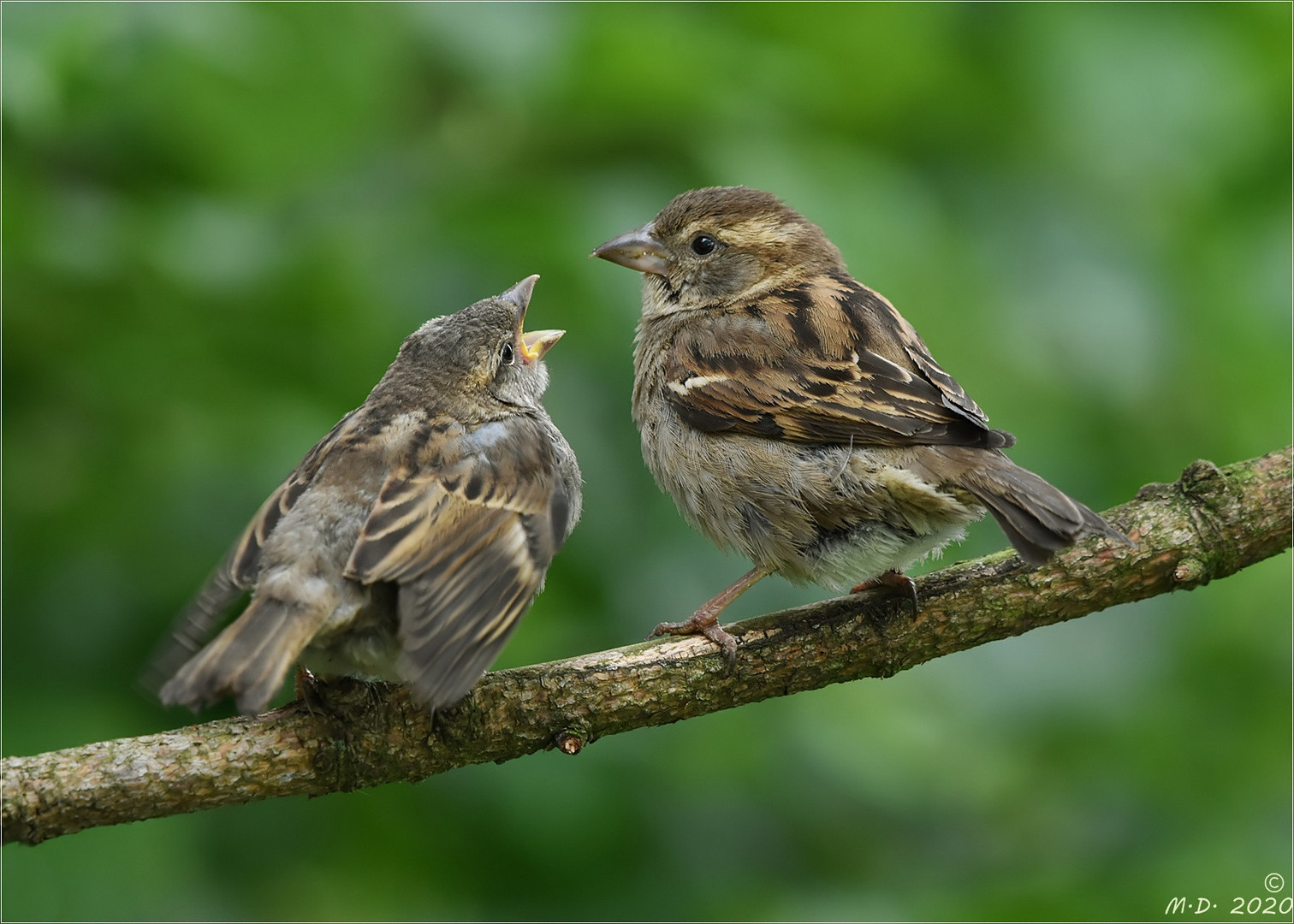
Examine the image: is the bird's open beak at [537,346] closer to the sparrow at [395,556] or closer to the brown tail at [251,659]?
the sparrow at [395,556]

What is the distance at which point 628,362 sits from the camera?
4.66 metres

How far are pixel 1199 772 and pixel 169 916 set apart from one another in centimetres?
351

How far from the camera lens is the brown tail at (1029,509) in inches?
144

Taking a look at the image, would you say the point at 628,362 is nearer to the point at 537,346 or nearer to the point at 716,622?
the point at 537,346

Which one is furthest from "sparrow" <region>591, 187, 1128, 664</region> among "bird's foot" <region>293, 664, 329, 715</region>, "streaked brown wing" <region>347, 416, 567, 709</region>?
"bird's foot" <region>293, 664, 329, 715</region>

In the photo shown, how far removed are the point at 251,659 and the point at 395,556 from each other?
52 cm

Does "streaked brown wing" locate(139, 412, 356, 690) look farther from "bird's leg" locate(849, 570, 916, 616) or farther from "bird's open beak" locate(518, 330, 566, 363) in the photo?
"bird's leg" locate(849, 570, 916, 616)

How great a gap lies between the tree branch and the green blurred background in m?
0.47

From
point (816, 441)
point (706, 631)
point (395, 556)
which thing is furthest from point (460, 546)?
point (816, 441)

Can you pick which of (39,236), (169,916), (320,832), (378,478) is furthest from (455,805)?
(39,236)

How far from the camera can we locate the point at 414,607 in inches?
132

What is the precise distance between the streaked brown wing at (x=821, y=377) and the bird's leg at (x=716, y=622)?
503mm

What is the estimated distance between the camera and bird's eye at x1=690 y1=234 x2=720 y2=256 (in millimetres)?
5609

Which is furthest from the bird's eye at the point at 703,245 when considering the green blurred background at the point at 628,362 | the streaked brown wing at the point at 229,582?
the streaked brown wing at the point at 229,582
